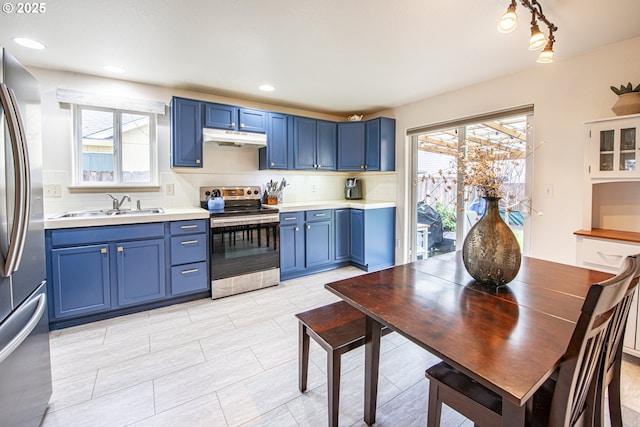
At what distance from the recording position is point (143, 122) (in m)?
3.22

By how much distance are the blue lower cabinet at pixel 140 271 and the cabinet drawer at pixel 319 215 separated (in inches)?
66.6

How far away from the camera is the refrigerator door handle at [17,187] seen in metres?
1.17

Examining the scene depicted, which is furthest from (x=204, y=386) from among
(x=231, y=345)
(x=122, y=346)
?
(x=122, y=346)

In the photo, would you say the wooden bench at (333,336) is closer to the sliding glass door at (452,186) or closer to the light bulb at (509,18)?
the sliding glass door at (452,186)

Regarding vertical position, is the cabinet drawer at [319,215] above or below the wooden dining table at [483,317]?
above

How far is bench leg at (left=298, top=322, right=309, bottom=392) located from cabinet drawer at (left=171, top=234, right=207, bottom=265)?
1744 mm

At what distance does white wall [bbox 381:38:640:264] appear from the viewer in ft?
7.57

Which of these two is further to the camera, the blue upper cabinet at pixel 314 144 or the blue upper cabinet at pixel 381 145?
the blue upper cabinet at pixel 381 145

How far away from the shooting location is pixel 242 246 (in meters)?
3.26

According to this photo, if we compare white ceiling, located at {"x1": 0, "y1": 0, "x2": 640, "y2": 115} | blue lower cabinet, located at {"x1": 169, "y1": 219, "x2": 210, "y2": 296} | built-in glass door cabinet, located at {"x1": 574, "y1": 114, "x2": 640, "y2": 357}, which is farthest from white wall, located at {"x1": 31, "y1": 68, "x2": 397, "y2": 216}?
built-in glass door cabinet, located at {"x1": 574, "y1": 114, "x2": 640, "y2": 357}

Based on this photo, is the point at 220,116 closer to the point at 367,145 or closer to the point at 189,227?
the point at 189,227

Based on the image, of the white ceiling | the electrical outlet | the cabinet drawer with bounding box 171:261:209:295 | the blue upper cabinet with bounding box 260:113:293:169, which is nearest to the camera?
the white ceiling

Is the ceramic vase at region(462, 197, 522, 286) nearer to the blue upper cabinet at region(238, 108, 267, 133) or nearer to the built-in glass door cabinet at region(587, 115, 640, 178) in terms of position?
the built-in glass door cabinet at region(587, 115, 640, 178)

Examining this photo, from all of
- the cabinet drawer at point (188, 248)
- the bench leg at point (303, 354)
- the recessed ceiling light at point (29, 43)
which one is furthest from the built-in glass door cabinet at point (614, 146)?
the recessed ceiling light at point (29, 43)
